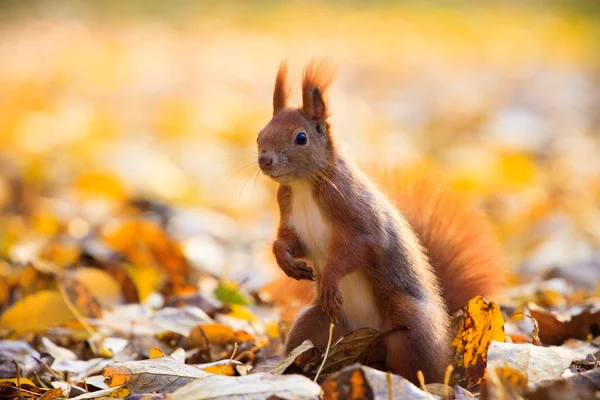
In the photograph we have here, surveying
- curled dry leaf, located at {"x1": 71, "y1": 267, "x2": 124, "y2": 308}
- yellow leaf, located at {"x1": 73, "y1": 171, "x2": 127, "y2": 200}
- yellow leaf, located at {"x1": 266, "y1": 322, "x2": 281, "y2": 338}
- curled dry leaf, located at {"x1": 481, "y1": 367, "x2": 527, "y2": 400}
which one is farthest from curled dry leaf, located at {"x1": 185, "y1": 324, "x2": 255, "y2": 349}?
yellow leaf, located at {"x1": 73, "y1": 171, "x2": 127, "y2": 200}

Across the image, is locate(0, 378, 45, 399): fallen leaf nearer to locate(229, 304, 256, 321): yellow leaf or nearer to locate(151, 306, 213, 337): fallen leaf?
locate(151, 306, 213, 337): fallen leaf

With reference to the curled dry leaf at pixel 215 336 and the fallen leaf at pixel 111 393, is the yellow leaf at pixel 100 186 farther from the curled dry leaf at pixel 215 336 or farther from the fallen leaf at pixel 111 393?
the fallen leaf at pixel 111 393

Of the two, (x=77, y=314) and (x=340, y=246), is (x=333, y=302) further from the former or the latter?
(x=77, y=314)

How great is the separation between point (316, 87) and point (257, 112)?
154 inches

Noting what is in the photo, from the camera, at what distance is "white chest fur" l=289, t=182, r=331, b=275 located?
1847 millimetres

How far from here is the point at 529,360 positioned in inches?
63.9

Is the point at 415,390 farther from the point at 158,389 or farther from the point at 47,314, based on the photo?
the point at 47,314

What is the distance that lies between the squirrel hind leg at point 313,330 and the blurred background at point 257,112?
425 millimetres

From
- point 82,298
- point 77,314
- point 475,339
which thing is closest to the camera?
point 475,339

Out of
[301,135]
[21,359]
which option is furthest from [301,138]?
[21,359]

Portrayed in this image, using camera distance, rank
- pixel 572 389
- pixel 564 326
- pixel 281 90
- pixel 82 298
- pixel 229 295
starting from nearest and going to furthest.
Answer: pixel 572 389
pixel 281 90
pixel 564 326
pixel 82 298
pixel 229 295

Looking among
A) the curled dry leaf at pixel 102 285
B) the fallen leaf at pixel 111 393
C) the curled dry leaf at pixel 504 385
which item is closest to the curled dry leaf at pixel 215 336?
the fallen leaf at pixel 111 393

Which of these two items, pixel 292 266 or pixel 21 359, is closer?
pixel 292 266

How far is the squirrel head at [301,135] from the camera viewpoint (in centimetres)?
184
